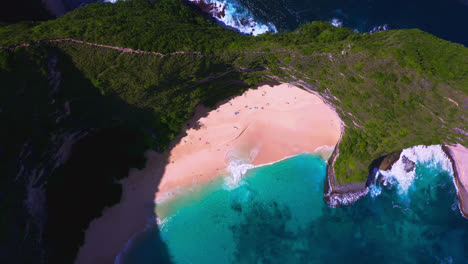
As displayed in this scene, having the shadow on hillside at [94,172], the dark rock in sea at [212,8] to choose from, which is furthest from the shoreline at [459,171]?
the shadow on hillside at [94,172]

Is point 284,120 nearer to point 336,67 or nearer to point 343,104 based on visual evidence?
point 343,104

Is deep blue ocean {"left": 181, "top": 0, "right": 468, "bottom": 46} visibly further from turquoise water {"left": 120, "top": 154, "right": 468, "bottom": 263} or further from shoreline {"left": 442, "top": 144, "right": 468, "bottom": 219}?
turquoise water {"left": 120, "top": 154, "right": 468, "bottom": 263}

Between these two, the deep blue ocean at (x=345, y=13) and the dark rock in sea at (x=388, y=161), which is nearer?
the dark rock in sea at (x=388, y=161)

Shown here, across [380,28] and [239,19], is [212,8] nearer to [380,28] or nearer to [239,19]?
[239,19]

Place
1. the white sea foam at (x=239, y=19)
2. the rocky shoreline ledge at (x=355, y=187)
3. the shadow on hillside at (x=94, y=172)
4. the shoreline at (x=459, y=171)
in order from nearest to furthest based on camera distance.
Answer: the shadow on hillside at (x=94, y=172), the rocky shoreline ledge at (x=355, y=187), the shoreline at (x=459, y=171), the white sea foam at (x=239, y=19)

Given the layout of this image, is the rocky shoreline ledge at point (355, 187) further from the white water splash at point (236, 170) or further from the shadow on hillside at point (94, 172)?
the shadow on hillside at point (94, 172)

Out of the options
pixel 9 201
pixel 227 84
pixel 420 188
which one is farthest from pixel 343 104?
pixel 9 201

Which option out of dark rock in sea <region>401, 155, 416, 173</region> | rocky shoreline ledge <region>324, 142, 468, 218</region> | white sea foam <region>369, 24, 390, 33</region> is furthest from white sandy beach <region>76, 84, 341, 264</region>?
white sea foam <region>369, 24, 390, 33</region>
